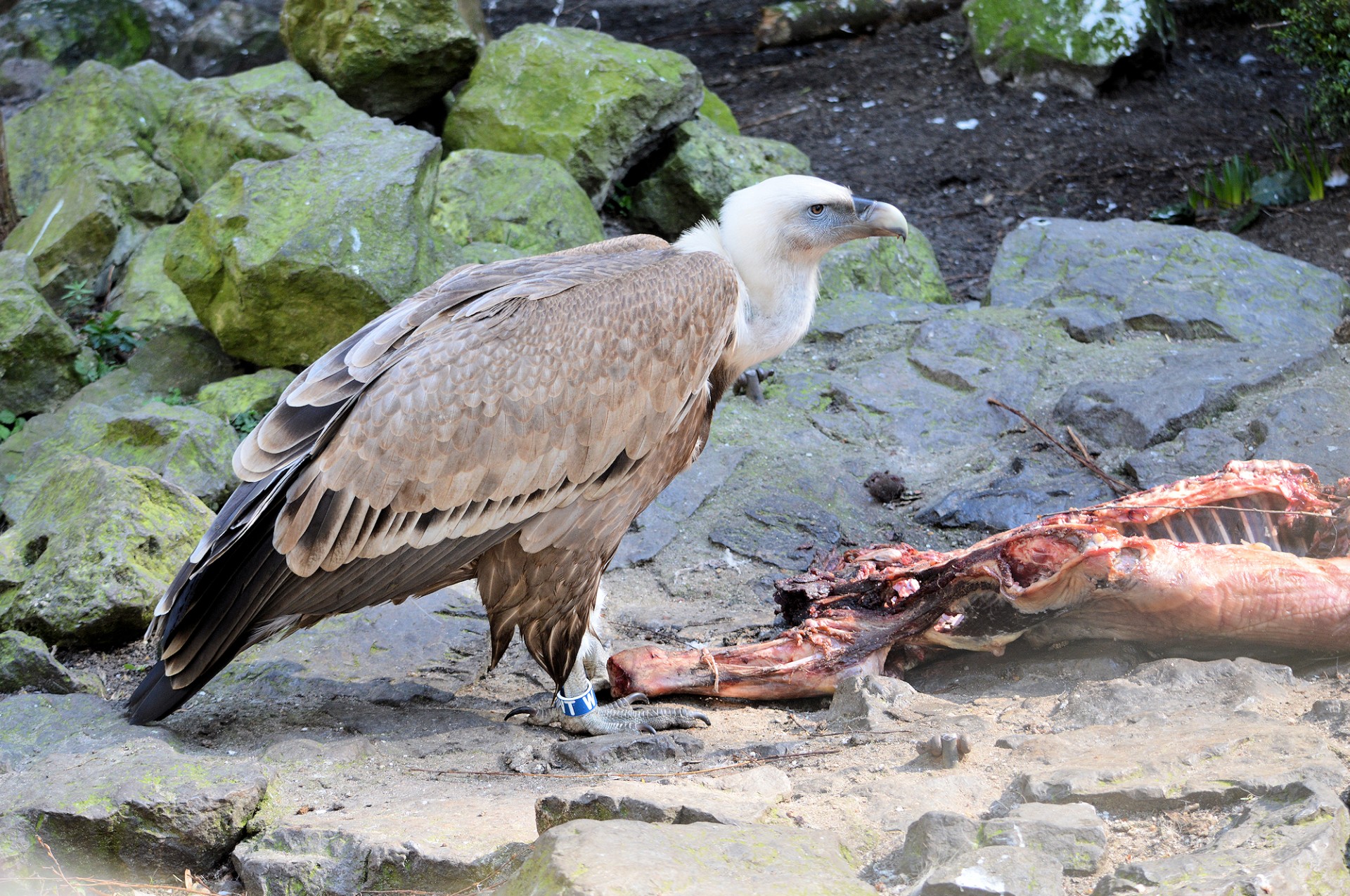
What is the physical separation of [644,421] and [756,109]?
24.5 feet

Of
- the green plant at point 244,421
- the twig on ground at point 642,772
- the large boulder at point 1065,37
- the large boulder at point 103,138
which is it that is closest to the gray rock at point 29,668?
the twig on ground at point 642,772

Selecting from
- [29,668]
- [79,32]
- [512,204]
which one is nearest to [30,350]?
[512,204]

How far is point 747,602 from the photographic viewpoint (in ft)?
14.7

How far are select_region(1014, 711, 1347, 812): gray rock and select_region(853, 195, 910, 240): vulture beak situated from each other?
1.72 metres

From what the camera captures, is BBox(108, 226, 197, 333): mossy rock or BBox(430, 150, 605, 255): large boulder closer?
BBox(108, 226, 197, 333): mossy rock

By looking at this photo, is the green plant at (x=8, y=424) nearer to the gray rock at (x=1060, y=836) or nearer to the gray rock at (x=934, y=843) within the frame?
the gray rock at (x=934, y=843)

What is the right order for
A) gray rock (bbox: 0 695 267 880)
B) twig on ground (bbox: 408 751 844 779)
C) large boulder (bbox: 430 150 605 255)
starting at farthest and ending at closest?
large boulder (bbox: 430 150 605 255) → twig on ground (bbox: 408 751 844 779) → gray rock (bbox: 0 695 267 880)

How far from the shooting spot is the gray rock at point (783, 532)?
4770 mm

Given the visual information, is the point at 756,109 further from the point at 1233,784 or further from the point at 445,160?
the point at 1233,784

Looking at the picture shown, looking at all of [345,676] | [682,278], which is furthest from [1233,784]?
[345,676]

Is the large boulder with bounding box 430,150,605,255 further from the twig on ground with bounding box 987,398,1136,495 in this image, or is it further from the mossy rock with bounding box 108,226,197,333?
the twig on ground with bounding box 987,398,1136,495

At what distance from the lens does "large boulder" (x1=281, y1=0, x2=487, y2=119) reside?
23.7 feet

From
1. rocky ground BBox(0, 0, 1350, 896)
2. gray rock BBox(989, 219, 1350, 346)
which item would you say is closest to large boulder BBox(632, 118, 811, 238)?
rocky ground BBox(0, 0, 1350, 896)

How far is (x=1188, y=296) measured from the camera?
590 centimetres
